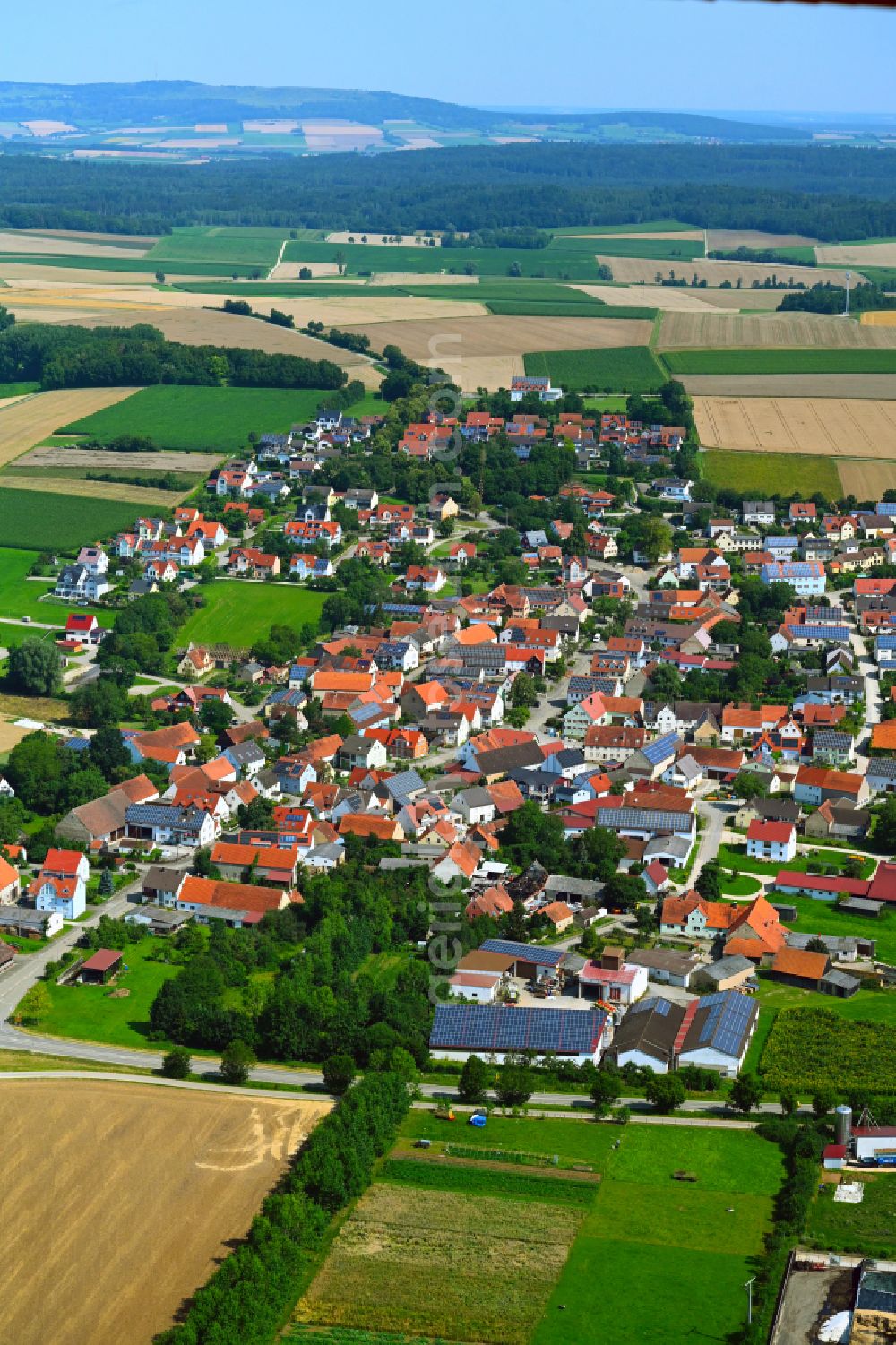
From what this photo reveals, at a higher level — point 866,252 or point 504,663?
point 866,252

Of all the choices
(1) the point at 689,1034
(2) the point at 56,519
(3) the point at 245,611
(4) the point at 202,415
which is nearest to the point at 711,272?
(4) the point at 202,415

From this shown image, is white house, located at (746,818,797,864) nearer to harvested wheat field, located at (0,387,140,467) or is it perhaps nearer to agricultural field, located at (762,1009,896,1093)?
agricultural field, located at (762,1009,896,1093)

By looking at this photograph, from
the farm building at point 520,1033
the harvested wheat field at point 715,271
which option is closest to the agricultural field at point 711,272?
the harvested wheat field at point 715,271

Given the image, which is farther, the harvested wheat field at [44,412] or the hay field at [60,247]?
the hay field at [60,247]

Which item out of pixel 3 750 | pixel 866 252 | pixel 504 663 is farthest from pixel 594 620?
pixel 866 252

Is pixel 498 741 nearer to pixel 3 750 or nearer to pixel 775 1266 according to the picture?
pixel 3 750

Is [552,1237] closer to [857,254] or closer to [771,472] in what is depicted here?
[771,472]

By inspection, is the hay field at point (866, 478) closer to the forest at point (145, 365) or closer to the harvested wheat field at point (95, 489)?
the forest at point (145, 365)
